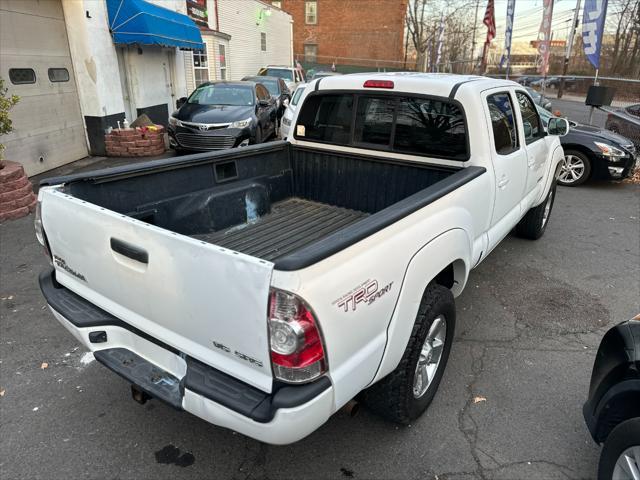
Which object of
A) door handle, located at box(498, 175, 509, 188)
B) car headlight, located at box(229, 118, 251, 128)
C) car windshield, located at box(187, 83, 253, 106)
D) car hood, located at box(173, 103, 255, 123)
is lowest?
door handle, located at box(498, 175, 509, 188)

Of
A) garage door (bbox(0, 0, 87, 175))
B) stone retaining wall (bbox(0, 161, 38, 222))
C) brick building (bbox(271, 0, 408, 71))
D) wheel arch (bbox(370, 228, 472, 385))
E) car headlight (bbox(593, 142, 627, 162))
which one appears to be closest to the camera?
wheel arch (bbox(370, 228, 472, 385))

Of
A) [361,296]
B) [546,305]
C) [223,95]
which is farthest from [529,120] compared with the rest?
[223,95]

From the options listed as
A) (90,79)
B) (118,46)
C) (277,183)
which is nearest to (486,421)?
(277,183)

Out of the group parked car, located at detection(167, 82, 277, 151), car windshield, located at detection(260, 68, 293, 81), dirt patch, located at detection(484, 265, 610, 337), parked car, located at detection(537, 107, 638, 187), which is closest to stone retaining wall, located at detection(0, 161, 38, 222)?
parked car, located at detection(167, 82, 277, 151)

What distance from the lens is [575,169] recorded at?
8.56 m

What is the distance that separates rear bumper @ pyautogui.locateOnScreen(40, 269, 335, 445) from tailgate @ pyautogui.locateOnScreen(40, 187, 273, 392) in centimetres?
6

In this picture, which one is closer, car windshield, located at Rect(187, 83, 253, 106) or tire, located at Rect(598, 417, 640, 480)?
tire, located at Rect(598, 417, 640, 480)

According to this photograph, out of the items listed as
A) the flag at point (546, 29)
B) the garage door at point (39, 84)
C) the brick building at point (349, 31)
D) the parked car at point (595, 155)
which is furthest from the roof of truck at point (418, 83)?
the brick building at point (349, 31)

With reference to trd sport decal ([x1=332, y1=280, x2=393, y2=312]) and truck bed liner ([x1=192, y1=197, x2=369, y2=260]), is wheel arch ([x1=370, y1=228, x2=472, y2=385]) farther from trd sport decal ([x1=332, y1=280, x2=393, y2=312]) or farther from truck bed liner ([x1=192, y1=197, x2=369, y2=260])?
truck bed liner ([x1=192, y1=197, x2=369, y2=260])

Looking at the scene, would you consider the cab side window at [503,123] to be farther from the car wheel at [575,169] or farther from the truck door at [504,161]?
the car wheel at [575,169]

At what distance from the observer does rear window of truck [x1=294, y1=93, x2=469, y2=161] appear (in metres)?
3.45

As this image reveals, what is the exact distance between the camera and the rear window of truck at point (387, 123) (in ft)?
11.3

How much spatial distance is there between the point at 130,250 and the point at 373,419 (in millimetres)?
1773

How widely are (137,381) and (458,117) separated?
278 cm
